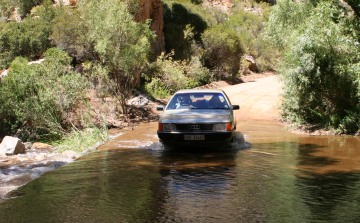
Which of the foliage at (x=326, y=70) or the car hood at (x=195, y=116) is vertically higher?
the foliage at (x=326, y=70)

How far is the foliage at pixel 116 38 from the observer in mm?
18125


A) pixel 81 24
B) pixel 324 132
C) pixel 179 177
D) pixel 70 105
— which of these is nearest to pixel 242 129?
pixel 324 132

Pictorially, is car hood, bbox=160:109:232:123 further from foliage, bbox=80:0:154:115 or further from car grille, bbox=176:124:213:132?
foliage, bbox=80:0:154:115

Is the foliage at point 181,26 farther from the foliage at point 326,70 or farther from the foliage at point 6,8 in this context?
the foliage at point 326,70

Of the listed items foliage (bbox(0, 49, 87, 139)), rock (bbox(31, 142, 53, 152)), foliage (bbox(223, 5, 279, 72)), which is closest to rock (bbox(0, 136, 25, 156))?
rock (bbox(31, 142, 53, 152))

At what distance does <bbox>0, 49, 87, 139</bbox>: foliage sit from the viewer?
15.6 meters

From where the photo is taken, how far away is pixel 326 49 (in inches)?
538

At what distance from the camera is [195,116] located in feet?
34.7

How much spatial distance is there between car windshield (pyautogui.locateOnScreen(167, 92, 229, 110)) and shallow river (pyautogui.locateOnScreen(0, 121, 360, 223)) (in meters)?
1.19

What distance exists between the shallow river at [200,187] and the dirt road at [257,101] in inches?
314

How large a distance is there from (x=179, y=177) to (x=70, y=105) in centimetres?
932

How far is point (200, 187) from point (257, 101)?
16270 millimetres

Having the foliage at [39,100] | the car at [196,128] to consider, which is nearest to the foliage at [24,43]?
the foliage at [39,100]

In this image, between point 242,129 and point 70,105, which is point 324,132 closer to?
point 242,129
